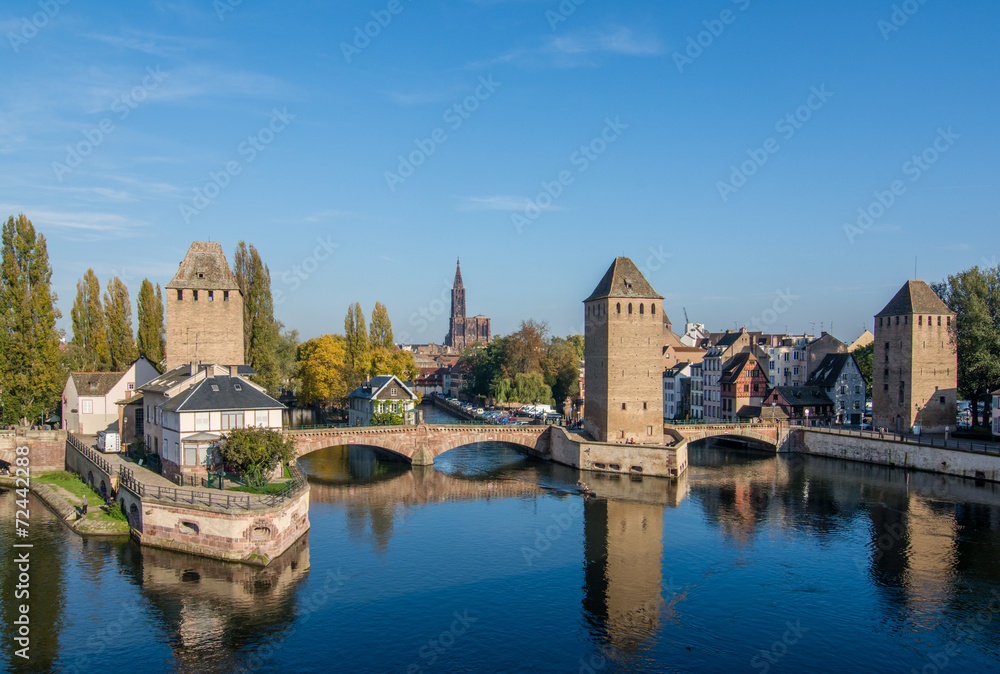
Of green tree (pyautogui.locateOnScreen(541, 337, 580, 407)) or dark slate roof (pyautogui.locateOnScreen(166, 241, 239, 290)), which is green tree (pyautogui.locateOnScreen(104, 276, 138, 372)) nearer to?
dark slate roof (pyautogui.locateOnScreen(166, 241, 239, 290))

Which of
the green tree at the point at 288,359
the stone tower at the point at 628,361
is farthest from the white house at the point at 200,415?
the green tree at the point at 288,359

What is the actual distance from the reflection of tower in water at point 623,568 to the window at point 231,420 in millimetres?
20190

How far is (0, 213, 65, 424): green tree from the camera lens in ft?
171

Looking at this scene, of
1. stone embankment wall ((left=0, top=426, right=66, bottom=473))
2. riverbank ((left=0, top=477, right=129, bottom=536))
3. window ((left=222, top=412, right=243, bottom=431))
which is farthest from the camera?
stone embankment wall ((left=0, top=426, right=66, bottom=473))

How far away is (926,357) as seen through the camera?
6272 cm

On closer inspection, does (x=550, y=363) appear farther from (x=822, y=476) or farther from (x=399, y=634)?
(x=399, y=634)

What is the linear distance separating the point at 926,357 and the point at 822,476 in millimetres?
16304

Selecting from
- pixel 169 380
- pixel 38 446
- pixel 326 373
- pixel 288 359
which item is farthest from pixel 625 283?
pixel 288 359

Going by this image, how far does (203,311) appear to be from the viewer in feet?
178

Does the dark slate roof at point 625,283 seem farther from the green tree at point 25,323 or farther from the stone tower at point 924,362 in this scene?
the green tree at point 25,323

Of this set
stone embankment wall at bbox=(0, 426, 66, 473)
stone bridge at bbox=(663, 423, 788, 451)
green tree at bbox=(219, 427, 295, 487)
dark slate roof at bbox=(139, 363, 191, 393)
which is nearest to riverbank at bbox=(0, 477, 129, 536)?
stone embankment wall at bbox=(0, 426, 66, 473)

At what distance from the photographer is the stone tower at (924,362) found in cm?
6262

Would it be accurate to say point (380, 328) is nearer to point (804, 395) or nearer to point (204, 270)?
point (204, 270)

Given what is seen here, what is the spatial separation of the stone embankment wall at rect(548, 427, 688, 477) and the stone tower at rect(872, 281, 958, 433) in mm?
21577
